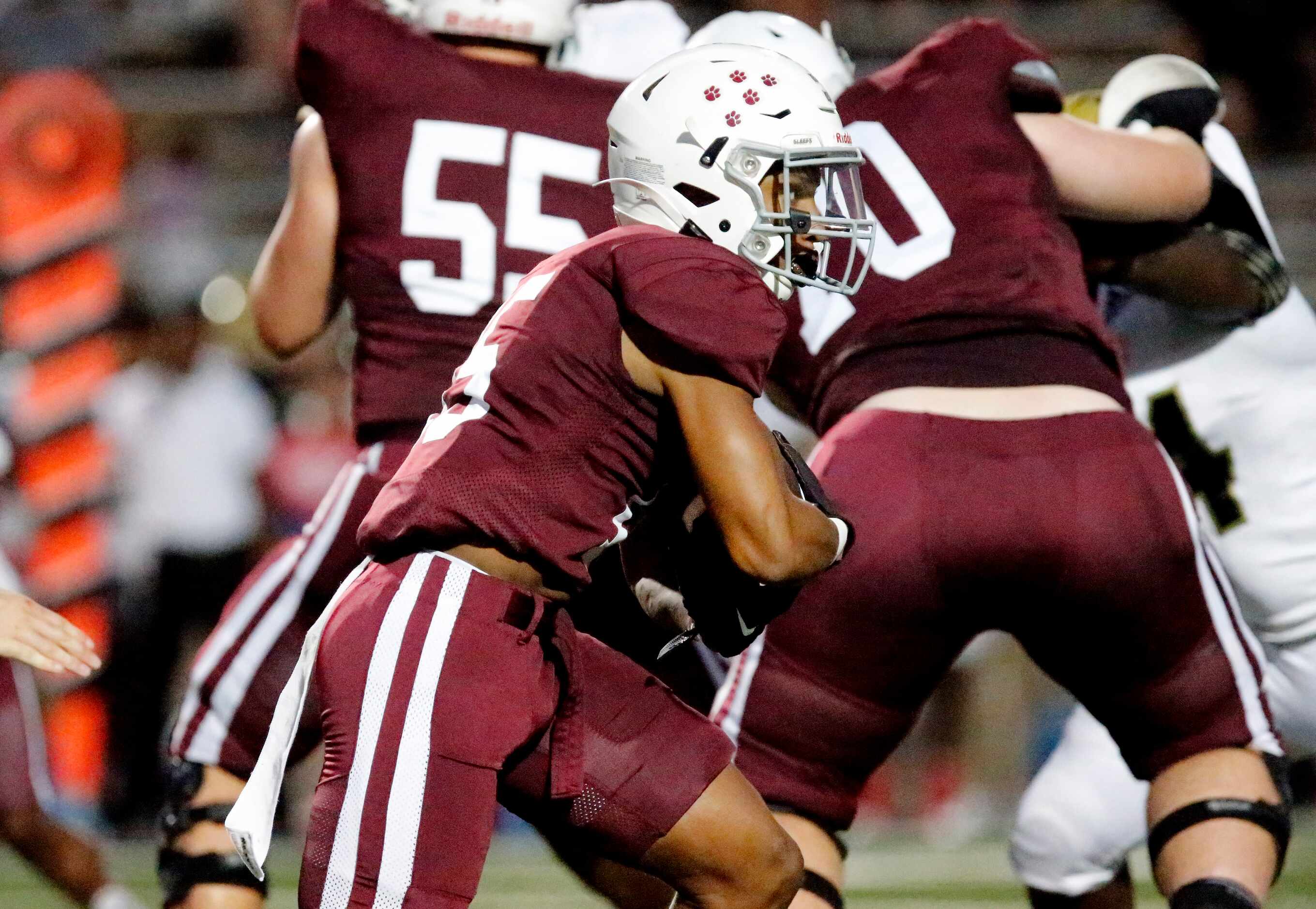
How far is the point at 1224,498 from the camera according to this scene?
376 centimetres

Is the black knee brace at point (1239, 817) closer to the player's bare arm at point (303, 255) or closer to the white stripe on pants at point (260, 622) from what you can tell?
the white stripe on pants at point (260, 622)

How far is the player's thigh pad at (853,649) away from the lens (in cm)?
294

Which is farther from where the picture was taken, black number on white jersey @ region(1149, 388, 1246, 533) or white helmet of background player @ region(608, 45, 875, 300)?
black number on white jersey @ region(1149, 388, 1246, 533)

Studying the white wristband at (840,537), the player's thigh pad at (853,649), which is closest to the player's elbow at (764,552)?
the white wristband at (840,537)

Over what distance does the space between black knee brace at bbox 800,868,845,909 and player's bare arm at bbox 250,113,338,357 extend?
1318 millimetres

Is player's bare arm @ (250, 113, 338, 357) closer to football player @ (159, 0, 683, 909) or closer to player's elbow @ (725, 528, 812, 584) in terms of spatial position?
football player @ (159, 0, 683, 909)

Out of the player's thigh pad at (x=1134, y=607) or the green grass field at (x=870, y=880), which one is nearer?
the player's thigh pad at (x=1134, y=607)

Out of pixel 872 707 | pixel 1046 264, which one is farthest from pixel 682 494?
pixel 1046 264

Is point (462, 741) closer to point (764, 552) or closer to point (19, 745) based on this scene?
point (764, 552)

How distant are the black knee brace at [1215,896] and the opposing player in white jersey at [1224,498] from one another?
0.60m

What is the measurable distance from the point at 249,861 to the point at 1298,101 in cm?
859

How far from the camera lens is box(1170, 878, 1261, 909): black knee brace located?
295 cm

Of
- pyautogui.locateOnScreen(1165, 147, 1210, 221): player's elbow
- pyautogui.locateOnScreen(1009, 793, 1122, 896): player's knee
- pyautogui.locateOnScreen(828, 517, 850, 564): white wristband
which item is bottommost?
pyautogui.locateOnScreen(1009, 793, 1122, 896): player's knee

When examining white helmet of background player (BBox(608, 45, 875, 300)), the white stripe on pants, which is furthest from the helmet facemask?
the white stripe on pants
